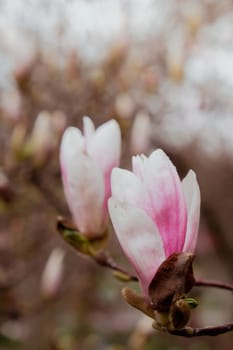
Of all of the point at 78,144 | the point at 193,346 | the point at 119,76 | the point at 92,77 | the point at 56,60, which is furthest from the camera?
the point at 193,346

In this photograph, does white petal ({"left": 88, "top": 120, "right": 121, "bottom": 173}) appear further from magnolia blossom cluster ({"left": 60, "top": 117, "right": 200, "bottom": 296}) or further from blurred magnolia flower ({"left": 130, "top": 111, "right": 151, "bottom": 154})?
blurred magnolia flower ({"left": 130, "top": 111, "right": 151, "bottom": 154})

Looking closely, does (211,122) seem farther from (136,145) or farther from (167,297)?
(167,297)

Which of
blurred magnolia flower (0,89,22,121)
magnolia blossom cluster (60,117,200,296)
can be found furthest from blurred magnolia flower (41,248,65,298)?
magnolia blossom cluster (60,117,200,296)

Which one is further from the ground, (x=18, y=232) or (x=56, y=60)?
(x=56, y=60)

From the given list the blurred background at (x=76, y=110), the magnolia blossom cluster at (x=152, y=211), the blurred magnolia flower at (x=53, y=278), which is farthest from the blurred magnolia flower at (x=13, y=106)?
the magnolia blossom cluster at (x=152, y=211)

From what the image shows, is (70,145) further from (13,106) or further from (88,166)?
(13,106)

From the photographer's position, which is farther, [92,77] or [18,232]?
[18,232]

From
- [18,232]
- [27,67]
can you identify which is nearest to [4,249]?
[18,232]

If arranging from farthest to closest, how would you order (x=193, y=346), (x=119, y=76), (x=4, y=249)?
(x=193, y=346)
(x=4, y=249)
(x=119, y=76)
